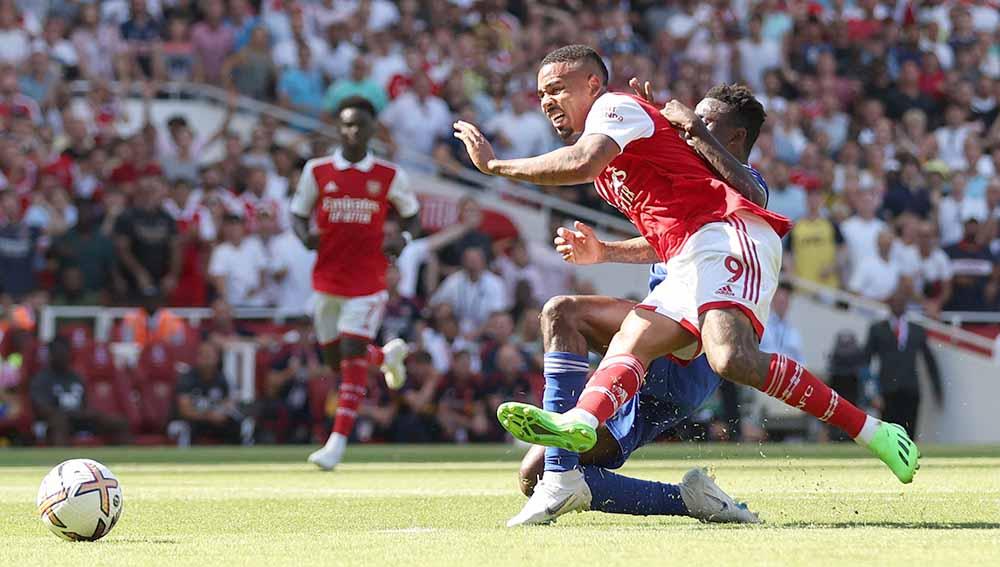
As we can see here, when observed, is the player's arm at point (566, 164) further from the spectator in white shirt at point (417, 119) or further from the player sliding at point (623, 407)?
the spectator in white shirt at point (417, 119)

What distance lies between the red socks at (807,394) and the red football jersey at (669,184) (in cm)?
73

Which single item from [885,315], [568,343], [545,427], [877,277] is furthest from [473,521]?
[877,277]

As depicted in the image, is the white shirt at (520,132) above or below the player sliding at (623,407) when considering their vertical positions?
above

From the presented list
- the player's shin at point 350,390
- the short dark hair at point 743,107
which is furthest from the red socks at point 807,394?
the player's shin at point 350,390

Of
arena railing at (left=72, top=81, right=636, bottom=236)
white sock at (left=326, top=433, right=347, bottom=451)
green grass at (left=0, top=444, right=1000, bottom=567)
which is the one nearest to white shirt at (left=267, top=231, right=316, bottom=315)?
arena railing at (left=72, top=81, right=636, bottom=236)

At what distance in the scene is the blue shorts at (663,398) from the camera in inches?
330

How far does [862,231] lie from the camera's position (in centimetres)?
2220

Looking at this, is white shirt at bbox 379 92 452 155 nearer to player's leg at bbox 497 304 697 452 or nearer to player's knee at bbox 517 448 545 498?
player's knee at bbox 517 448 545 498

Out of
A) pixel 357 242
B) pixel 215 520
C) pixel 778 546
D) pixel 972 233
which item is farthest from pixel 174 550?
pixel 972 233

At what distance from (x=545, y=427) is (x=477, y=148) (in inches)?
56.9

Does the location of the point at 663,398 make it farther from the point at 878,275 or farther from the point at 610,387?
the point at 878,275

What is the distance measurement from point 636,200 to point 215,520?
2642 millimetres

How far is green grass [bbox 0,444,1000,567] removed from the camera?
21.7 ft

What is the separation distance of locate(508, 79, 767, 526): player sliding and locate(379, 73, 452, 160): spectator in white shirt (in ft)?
47.2
